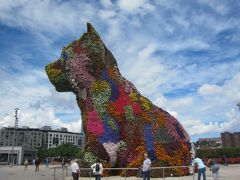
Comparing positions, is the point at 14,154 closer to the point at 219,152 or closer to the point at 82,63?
the point at 219,152

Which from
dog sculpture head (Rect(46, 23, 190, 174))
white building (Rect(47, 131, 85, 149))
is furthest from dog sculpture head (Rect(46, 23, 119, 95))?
white building (Rect(47, 131, 85, 149))

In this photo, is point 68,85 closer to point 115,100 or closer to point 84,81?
point 84,81

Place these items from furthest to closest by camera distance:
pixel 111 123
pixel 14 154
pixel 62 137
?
pixel 62 137, pixel 14 154, pixel 111 123

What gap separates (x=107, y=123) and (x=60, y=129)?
154 m

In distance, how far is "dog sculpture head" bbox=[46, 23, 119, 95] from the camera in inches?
831

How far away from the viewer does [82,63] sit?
69.5 ft

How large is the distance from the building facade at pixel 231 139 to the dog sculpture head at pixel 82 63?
238ft

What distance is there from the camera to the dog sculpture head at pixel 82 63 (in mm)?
21109

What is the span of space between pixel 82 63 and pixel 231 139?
7558 cm

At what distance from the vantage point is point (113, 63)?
22500mm

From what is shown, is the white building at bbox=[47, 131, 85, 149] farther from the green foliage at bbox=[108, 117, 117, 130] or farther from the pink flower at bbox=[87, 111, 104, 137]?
the green foliage at bbox=[108, 117, 117, 130]

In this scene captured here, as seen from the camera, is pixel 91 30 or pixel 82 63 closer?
pixel 82 63

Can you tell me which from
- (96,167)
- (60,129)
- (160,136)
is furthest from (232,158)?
(60,129)

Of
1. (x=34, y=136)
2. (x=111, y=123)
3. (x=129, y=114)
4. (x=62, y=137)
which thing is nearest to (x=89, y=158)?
(x=111, y=123)
